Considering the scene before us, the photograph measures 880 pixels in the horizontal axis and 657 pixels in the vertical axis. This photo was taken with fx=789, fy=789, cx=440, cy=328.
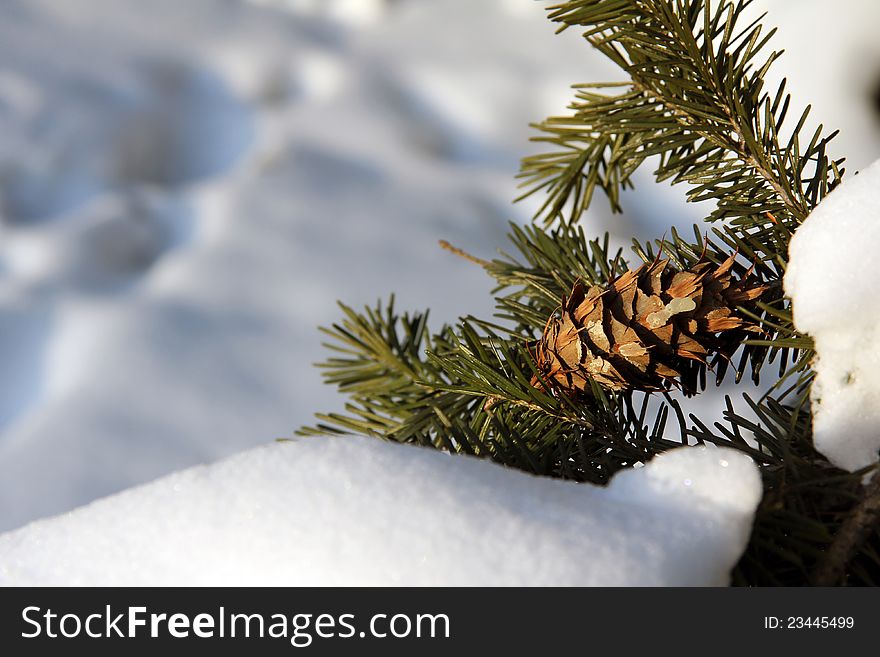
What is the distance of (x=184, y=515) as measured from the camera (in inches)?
7.7

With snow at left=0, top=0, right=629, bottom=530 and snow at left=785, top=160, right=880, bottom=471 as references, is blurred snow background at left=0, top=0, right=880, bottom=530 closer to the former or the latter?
snow at left=0, top=0, right=629, bottom=530

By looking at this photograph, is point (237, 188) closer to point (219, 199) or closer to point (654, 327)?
point (219, 199)

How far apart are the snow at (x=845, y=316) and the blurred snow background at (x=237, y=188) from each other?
2.17ft

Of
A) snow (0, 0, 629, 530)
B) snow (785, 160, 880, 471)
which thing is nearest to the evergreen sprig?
snow (785, 160, 880, 471)

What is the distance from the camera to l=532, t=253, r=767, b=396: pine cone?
0.27m

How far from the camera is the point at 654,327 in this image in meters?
0.27

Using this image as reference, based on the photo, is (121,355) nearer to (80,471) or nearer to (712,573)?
(80,471)

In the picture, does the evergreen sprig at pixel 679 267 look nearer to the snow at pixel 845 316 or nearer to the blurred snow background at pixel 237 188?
the snow at pixel 845 316

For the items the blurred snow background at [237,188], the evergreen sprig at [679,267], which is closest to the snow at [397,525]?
the evergreen sprig at [679,267]

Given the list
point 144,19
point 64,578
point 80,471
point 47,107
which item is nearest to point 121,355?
point 80,471

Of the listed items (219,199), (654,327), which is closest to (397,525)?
(654,327)

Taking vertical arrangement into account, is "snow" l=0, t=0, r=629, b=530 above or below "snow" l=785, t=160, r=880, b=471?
above

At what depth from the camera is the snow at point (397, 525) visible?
174mm

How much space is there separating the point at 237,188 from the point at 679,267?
82 centimetres
